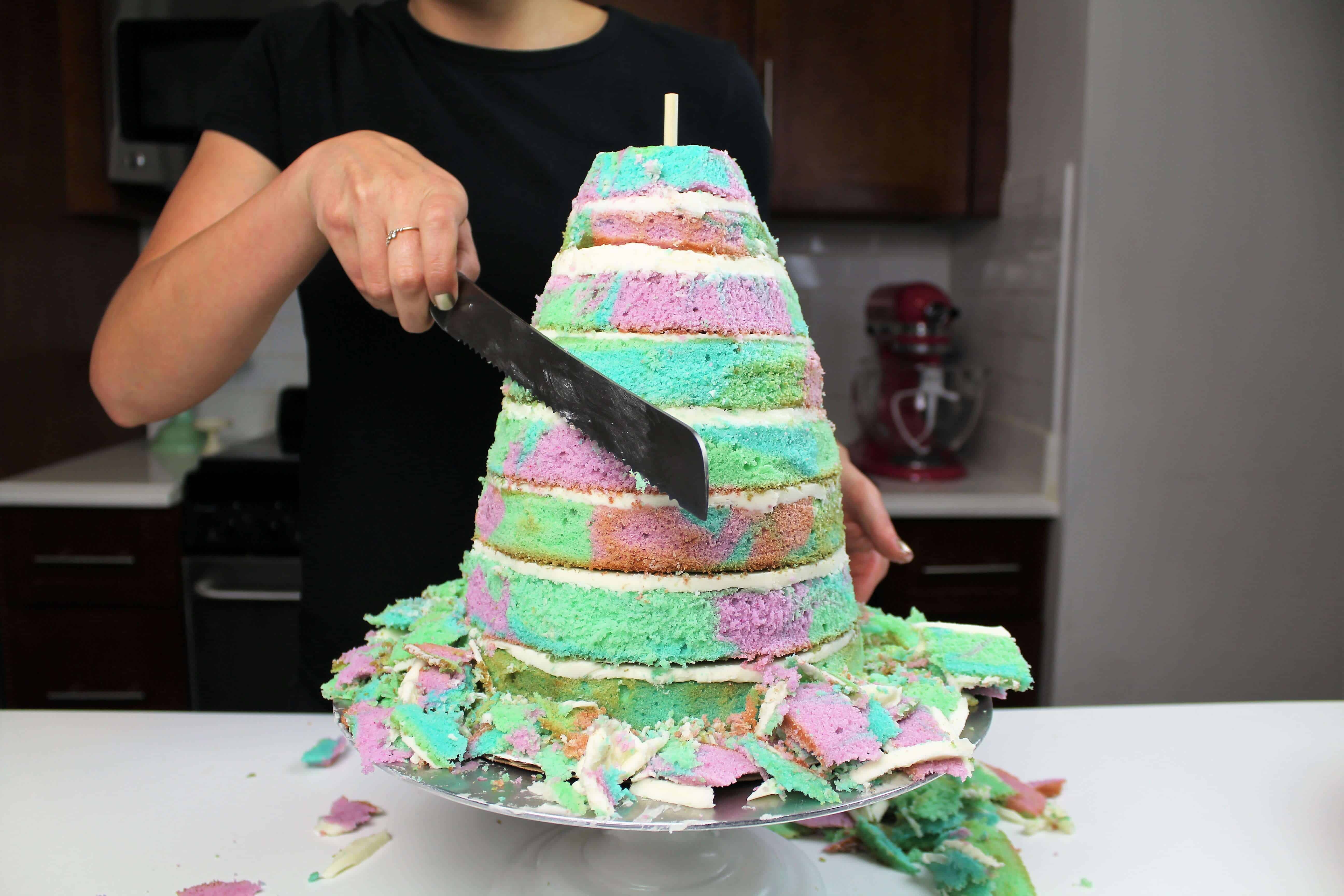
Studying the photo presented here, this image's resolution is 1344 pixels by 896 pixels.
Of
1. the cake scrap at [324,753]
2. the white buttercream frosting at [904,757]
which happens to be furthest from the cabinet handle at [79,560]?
the white buttercream frosting at [904,757]

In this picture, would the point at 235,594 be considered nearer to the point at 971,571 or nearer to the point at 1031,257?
the point at 971,571

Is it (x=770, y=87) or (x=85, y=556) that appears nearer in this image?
(x=85, y=556)

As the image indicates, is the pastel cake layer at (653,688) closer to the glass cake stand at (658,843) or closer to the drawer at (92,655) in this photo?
the glass cake stand at (658,843)

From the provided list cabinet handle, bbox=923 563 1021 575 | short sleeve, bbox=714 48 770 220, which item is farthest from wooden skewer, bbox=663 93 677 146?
cabinet handle, bbox=923 563 1021 575

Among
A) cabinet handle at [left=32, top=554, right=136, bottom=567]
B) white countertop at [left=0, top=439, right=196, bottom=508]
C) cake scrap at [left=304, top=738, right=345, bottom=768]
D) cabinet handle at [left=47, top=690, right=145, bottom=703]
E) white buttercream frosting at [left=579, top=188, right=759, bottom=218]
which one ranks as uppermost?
white buttercream frosting at [left=579, top=188, right=759, bottom=218]

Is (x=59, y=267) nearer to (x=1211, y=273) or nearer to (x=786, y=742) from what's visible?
(x=786, y=742)

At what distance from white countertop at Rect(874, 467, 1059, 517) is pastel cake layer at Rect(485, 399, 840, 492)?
139 centimetres

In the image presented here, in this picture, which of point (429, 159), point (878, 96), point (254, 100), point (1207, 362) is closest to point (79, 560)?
point (254, 100)

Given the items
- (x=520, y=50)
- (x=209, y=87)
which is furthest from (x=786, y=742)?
(x=209, y=87)

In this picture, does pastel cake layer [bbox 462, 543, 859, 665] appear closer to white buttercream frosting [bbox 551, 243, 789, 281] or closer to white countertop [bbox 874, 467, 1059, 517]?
white buttercream frosting [bbox 551, 243, 789, 281]

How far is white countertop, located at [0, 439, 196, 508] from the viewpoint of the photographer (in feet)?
6.83

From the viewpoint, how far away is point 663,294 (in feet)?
2.30

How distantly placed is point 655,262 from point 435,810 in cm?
53

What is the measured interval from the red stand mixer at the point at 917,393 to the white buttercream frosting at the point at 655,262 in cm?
174
